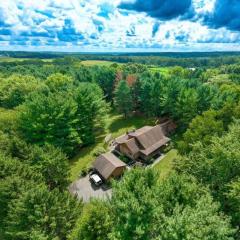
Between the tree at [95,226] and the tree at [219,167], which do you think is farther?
the tree at [219,167]

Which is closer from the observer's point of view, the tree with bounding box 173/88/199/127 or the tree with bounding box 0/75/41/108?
the tree with bounding box 173/88/199/127

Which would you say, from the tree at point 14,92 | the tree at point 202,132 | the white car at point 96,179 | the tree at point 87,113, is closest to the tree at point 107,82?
the tree at point 14,92

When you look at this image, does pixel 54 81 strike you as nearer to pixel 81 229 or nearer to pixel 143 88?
pixel 143 88

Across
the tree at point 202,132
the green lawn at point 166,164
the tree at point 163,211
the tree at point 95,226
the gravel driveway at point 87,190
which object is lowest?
the green lawn at point 166,164

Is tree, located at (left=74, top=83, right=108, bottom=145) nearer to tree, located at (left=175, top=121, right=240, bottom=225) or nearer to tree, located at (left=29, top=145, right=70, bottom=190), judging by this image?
tree, located at (left=29, top=145, right=70, bottom=190)

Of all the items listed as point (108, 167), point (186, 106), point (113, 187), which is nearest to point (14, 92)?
point (108, 167)

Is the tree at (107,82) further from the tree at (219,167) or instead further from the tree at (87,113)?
the tree at (219,167)

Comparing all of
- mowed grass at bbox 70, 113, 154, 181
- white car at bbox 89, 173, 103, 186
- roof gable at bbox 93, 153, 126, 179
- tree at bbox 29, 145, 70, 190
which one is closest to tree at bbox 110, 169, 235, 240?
tree at bbox 29, 145, 70, 190

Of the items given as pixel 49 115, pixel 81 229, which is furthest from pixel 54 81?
pixel 81 229

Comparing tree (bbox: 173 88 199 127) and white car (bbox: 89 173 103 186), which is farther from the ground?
tree (bbox: 173 88 199 127)
